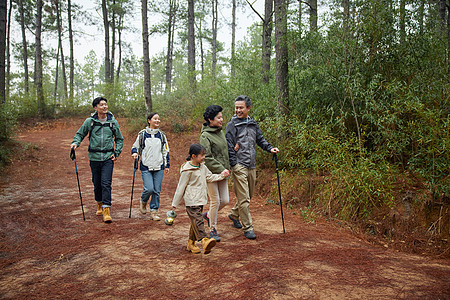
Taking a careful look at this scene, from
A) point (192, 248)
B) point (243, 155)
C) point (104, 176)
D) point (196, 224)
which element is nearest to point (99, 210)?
point (104, 176)

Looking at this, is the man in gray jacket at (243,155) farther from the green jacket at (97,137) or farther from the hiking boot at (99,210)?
the hiking boot at (99,210)

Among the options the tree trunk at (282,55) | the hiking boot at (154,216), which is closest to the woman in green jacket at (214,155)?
the hiking boot at (154,216)

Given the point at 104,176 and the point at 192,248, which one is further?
the point at 104,176

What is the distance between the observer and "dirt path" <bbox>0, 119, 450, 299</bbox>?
3.05 m

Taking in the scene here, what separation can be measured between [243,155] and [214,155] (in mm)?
524

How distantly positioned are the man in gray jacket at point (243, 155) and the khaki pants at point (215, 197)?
0.28 metres

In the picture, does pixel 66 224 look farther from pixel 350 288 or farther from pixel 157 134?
pixel 350 288

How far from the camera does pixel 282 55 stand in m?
8.02

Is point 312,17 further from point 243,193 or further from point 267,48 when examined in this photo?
point 243,193

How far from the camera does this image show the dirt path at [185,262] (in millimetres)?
3047

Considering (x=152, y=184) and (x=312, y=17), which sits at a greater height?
(x=312, y=17)

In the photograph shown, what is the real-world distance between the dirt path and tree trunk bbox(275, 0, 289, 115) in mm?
2997

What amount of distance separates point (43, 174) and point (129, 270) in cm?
753

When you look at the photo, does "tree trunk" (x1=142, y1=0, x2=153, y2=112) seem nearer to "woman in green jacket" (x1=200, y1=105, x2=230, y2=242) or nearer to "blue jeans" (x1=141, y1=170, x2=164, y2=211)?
"blue jeans" (x1=141, y1=170, x2=164, y2=211)
